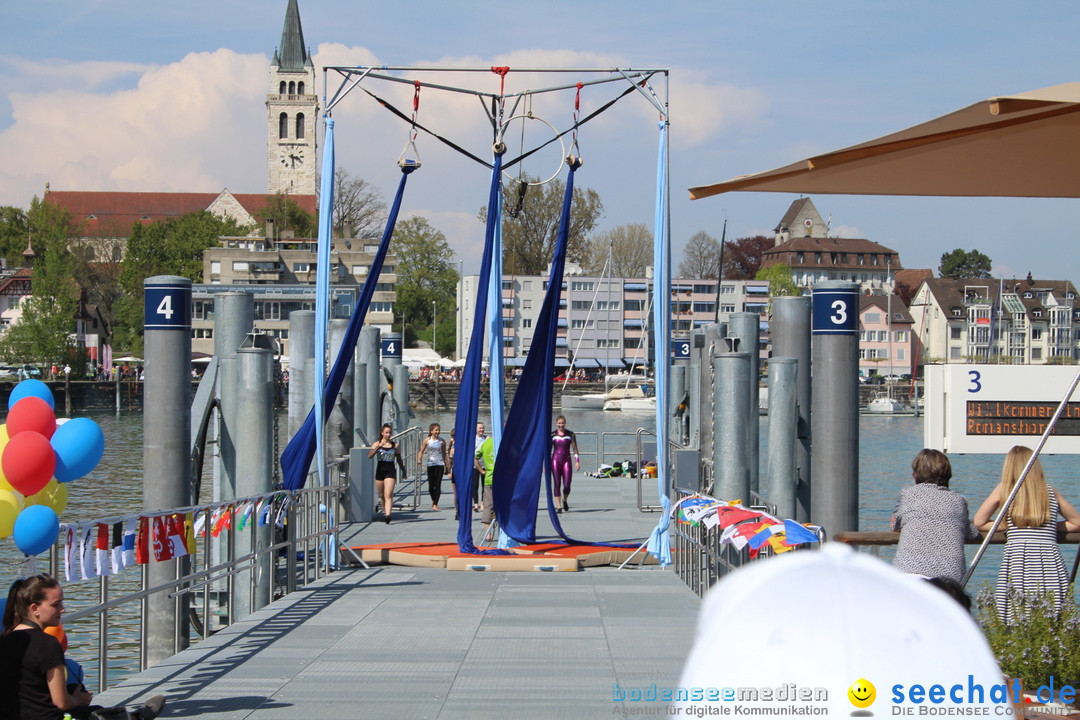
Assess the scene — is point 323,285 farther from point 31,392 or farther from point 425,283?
point 425,283

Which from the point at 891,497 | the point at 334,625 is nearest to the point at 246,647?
the point at 334,625

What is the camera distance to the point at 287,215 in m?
132

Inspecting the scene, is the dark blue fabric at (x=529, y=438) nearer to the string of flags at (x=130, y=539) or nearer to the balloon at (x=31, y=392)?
the string of flags at (x=130, y=539)

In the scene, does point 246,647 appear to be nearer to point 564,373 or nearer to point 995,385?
point 995,385

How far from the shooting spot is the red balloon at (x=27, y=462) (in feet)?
25.8

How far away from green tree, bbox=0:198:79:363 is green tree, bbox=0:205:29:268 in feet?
95.3

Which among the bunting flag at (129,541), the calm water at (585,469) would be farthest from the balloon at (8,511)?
the calm water at (585,469)

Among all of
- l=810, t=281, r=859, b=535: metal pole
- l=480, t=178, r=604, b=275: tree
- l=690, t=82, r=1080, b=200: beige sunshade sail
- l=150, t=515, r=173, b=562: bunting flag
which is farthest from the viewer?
l=480, t=178, r=604, b=275: tree

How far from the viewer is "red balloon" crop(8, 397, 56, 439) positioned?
8.27 meters

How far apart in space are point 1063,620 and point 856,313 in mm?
6298

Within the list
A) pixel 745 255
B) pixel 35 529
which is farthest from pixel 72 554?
pixel 745 255

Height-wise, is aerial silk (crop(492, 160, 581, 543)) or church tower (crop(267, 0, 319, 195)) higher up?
church tower (crop(267, 0, 319, 195))

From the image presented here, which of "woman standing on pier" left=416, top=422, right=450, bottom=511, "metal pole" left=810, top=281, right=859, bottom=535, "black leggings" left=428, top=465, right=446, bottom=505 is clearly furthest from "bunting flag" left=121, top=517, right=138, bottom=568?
"black leggings" left=428, top=465, right=446, bottom=505

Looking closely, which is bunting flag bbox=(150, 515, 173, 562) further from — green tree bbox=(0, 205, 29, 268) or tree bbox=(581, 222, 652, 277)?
green tree bbox=(0, 205, 29, 268)
